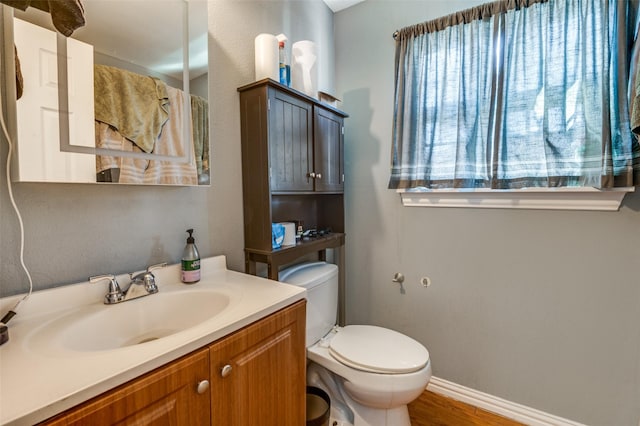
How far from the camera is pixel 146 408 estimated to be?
0.59 metres

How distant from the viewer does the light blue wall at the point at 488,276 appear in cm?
132

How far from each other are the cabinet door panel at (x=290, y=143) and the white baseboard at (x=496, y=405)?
56.0 inches

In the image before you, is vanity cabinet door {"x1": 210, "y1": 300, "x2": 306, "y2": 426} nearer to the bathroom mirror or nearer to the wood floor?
the bathroom mirror

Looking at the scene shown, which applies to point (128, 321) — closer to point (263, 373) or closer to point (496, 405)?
point (263, 373)

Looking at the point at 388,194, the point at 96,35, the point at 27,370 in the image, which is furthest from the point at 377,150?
the point at 27,370

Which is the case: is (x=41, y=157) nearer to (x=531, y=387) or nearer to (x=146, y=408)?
(x=146, y=408)

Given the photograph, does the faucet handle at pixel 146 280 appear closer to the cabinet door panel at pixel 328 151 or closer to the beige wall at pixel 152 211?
the beige wall at pixel 152 211

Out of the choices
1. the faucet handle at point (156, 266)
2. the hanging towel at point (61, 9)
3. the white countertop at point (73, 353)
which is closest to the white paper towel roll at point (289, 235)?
the white countertop at point (73, 353)

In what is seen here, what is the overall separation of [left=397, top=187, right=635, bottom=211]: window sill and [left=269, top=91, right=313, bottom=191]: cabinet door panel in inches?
25.8

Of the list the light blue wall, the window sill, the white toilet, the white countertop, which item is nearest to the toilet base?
the white toilet

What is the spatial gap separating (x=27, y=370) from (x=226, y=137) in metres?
0.99

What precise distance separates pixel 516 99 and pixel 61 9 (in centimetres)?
174

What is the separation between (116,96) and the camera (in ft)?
3.00

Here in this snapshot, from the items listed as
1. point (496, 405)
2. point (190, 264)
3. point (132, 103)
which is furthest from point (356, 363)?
point (132, 103)
